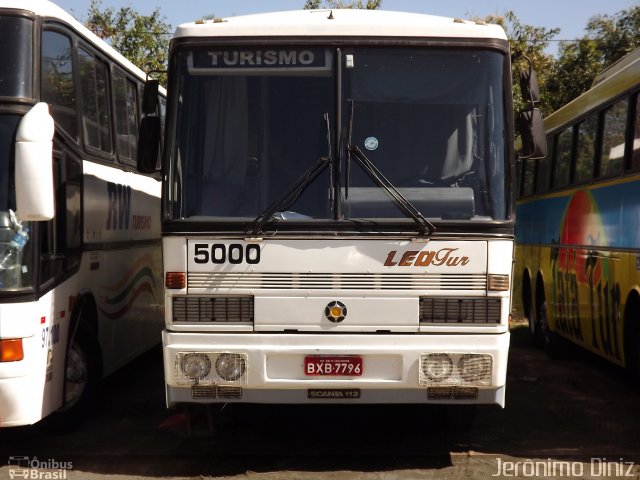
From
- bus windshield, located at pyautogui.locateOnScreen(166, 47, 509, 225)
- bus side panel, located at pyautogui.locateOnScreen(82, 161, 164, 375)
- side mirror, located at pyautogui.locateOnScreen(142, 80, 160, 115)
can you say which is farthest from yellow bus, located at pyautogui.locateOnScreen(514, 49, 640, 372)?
bus side panel, located at pyautogui.locateOnScreen(82, 161, 164, 375)

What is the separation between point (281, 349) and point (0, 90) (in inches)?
106

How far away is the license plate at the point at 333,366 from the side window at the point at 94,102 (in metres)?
3.20

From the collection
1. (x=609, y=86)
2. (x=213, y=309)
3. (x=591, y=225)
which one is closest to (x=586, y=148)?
(x=609, y=86)

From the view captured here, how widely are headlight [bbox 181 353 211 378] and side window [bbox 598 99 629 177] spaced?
15.9 feet

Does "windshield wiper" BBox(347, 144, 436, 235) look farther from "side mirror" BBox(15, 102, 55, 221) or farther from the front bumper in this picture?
"side mirror" BBox(15, 102, 55, 221)

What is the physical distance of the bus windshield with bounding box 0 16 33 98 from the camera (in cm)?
703

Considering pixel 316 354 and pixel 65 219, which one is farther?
pixel 65 219

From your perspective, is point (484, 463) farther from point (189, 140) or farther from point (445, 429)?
point (189, 140)

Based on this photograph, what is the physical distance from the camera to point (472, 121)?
7047 millimetres

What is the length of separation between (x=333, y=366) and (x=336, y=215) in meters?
1.04

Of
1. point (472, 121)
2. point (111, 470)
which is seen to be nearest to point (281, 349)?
point (111, 470)

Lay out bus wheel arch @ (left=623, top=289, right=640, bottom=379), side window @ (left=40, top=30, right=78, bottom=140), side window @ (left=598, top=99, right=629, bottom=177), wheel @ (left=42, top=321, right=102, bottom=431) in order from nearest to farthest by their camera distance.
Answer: side window @ (left=40, top=30, right=78, bottom=140) < wheel @ (left=42, top=321, right=102, bottom=431) < bus wheel arch @ (left=623, top=289, right=640, bottom=379) < side window @ (left=598, top=99, right=629, bottom=177)

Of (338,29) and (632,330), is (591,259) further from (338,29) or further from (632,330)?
(338,29)

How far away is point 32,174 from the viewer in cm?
633
